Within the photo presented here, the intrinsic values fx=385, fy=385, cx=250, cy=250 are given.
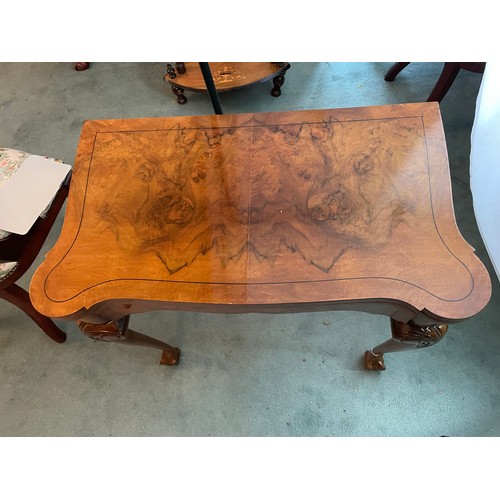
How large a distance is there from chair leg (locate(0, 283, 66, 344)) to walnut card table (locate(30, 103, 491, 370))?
343 mm

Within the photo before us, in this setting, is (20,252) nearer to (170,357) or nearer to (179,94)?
(170,357)

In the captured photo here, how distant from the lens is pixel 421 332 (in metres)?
0.73

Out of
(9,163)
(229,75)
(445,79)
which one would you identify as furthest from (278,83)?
(9,163)

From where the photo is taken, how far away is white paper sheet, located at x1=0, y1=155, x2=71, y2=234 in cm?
98

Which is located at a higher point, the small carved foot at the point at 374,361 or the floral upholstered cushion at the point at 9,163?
the floral upholstered cushion at the point at 9,163

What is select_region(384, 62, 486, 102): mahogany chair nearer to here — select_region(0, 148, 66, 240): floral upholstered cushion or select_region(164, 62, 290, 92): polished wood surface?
select_region(164, 62, 290, 92): polished wood surface

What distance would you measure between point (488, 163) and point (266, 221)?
63 centimetres

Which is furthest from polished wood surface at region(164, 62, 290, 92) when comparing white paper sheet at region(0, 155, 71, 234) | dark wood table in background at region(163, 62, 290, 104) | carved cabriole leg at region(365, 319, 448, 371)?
carved cabriole leg at region(365, 319, 448, 371)

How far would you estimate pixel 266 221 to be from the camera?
0.76 metres

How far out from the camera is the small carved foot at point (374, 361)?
3.47 feet

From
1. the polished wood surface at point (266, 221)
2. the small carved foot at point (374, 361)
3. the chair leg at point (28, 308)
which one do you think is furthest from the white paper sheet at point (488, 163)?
the chair leg at point (28, 308)

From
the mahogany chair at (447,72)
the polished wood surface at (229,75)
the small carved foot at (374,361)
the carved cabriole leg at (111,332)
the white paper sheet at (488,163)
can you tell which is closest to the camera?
the carved cabriole leg at (111,332)

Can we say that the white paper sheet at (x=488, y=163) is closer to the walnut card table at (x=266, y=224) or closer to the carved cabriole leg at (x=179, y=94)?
the walnut card table at (x=266, y=224)

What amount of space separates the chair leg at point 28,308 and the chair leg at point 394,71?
5.14 feet
